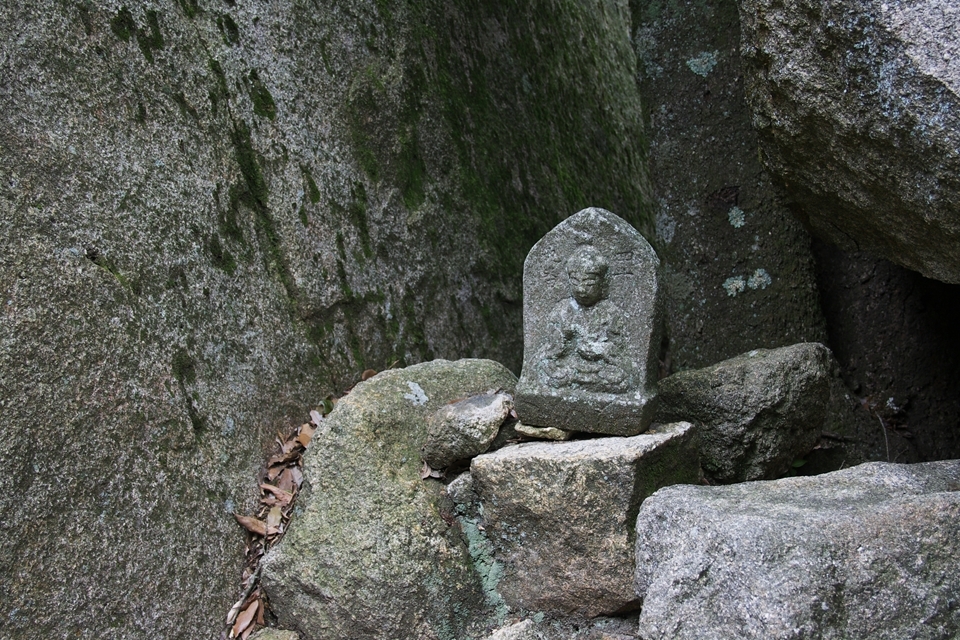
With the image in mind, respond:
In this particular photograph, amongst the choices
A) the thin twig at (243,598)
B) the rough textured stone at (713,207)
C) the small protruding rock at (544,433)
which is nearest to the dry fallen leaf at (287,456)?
the thin twig at (243,598)

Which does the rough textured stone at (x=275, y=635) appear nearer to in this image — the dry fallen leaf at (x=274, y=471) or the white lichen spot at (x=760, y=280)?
the dry fallen leaf at (x=274, y=471)

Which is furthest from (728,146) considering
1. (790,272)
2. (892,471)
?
(892,471)

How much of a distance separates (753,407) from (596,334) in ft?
2.35

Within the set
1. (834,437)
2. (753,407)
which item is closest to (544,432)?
(753,407)

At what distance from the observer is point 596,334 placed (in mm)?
3230

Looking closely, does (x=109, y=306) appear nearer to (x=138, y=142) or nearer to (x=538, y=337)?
(x=138, y=142)

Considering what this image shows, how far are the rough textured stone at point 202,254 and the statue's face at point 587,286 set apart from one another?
1.33 meters

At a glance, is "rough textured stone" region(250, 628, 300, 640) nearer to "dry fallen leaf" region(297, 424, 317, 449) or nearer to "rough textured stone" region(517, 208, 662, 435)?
"dry fallen leaf" region(297, 424, 317, 449)

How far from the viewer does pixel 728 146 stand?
15.3 ft

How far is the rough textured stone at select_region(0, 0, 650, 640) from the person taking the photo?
9.36ft

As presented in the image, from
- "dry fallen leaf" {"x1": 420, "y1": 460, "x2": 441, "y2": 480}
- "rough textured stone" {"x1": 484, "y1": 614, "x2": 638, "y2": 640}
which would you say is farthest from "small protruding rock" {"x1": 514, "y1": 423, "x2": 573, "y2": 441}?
"rough textured stone" {"x1": 484, "y1": 614, "x2": 638, "y2": 640}

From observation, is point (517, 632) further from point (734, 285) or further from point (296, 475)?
point (734, 285)

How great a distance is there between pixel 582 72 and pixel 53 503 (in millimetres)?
5463

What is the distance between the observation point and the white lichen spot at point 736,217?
459 centimetres
